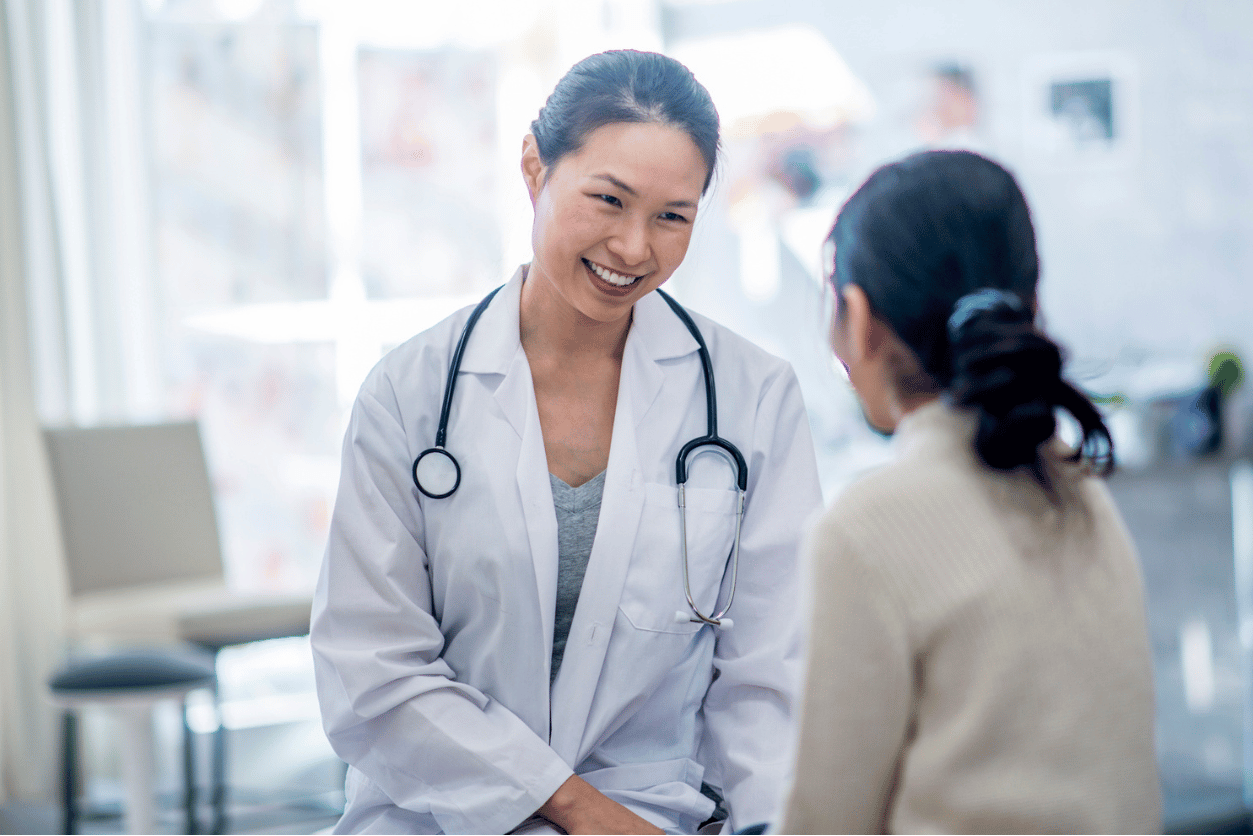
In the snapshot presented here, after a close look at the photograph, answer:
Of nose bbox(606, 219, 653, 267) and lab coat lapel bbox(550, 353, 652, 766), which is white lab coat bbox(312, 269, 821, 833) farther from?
nose bbox(606, 219, 653, 267)

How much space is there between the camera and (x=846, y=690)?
27.1 inches

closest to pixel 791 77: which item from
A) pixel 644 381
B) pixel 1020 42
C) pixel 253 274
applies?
pixel 1020 42

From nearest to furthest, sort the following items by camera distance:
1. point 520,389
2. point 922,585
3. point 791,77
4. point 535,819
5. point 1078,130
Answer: point 922,585, point 535,819, point 520,389, point 1078,130, point 791,77

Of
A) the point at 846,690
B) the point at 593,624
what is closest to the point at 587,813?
the point at 593,624

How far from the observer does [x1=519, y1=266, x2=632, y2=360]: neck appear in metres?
1.24

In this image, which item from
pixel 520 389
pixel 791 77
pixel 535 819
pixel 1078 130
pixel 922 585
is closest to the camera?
pixel 922 585

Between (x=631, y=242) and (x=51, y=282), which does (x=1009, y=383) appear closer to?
(x=631, y=242)

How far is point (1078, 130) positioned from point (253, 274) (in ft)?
7.81

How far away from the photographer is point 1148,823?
725mm

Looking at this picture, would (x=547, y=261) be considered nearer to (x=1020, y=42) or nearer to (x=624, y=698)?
(x=624, y=698)

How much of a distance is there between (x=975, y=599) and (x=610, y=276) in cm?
59

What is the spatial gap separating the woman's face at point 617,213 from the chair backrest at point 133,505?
66.5 inches

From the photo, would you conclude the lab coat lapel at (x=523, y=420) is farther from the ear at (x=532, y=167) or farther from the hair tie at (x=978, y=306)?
the hair tie at (x=978, y=306)

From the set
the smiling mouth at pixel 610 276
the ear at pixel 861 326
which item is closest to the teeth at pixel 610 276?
the smiling mouth at pixel 610 276
